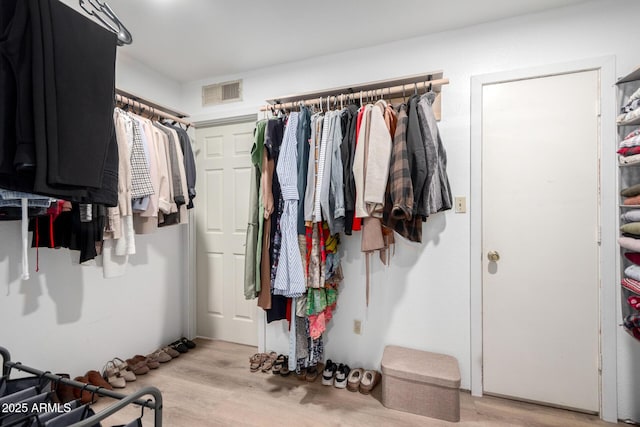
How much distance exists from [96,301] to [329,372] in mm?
1758

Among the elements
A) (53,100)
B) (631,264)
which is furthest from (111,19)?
(631,264)

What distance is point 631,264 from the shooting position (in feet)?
5.56

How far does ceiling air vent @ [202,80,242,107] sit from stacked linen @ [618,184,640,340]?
9.12 feet

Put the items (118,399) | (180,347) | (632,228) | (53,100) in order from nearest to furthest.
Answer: (53,100), (118,399), (632,228), (180,347)

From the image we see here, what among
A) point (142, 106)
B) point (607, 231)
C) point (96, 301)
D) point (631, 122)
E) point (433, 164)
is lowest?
point (96, 301)

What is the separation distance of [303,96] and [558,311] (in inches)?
84.3

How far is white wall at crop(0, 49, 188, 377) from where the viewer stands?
175cm

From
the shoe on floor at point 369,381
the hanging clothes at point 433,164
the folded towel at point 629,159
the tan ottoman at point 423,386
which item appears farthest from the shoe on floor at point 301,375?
the folded towel at point 629,159

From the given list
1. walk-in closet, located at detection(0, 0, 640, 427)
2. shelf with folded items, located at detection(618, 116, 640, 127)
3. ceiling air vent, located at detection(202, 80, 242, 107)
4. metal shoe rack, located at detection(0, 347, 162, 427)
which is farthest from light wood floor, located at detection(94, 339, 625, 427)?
ceiling air vent, located at detection(202, 80, 242, 107)

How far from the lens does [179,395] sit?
1.99m

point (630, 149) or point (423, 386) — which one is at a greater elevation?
point (630, 149)

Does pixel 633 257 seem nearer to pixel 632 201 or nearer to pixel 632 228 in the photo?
pixel 632 228

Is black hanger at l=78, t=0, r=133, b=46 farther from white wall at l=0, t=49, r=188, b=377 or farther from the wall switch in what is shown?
the wall switch

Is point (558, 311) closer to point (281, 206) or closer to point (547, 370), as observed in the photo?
point (547, 370)
